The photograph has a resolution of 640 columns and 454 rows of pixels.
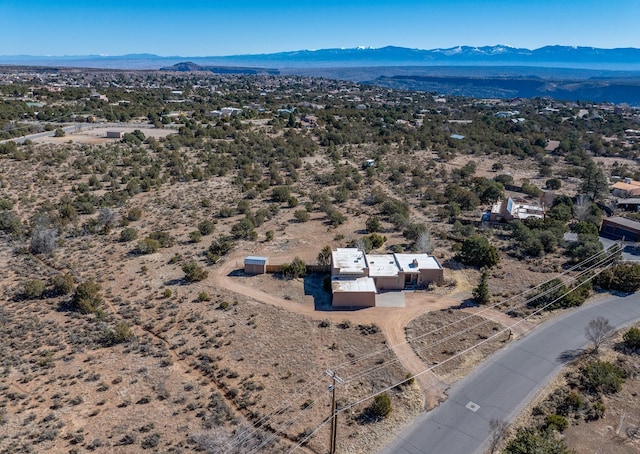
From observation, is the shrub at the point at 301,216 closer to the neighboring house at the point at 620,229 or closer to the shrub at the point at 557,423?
the neighboring house at the point at 620,229

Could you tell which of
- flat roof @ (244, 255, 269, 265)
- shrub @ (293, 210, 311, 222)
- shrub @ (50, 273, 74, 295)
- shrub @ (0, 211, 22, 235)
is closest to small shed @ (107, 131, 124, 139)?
shrub @ (0, 211, 22, 235)

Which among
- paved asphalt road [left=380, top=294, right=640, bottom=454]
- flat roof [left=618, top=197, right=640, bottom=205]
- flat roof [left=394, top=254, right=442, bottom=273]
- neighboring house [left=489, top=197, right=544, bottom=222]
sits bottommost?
paved asphalt road [left=380, top=294, right=640, bottom=454]

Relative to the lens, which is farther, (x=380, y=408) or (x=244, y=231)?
(x=244, y=231)

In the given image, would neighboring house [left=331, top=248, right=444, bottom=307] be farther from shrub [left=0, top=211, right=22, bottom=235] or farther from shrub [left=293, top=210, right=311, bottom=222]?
shrub [left=0, top=211, right=22, bottom=235]

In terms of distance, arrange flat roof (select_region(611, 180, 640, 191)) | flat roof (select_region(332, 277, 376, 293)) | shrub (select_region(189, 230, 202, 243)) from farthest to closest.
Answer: flat roof (select_region(611, 180, 640, 191)), shrub (select_region(189, 230, 202, 243)), flat roof (select_region(332, 277, 376, 293))

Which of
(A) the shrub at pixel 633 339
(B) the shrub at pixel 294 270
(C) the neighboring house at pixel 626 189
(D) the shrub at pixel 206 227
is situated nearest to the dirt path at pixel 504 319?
(A) the shrub at pixel 633 339

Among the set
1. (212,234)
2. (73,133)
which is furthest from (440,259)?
(73,133)

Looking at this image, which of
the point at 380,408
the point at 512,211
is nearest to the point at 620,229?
the point at 512,211

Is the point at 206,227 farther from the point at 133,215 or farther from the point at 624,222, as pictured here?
the point at 624,222
